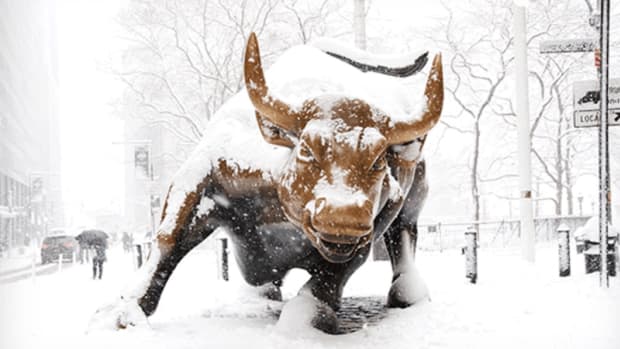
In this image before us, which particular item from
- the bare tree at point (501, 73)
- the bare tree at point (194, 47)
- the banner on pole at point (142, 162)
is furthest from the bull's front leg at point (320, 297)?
the bare tree at point (501, 73)

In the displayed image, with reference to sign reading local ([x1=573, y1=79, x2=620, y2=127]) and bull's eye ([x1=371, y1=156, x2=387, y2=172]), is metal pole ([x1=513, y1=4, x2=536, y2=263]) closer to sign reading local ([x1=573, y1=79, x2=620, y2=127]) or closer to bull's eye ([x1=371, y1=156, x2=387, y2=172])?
sign reading local ([x1=573, y1=79, x2=620, y2=127])

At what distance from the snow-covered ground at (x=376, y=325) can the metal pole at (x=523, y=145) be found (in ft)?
11.0

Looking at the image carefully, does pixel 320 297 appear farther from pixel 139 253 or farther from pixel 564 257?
pixel 139 253

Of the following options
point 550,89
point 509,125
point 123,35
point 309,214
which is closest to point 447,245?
point 509,125

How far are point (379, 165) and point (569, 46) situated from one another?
3.06 m

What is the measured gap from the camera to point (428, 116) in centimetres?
418

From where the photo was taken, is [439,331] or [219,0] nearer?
[439,331]

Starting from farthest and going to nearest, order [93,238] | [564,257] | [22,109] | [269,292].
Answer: [93,238] → [564,257] → [269,292] → [22,109]

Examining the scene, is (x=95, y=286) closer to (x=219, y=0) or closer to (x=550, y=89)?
(x=219, y=0)

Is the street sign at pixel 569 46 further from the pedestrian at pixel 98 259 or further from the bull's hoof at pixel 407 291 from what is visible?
the pedestrian at pixel 98 259

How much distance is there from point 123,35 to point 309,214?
48.0 feet

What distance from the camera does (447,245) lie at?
20.4 m

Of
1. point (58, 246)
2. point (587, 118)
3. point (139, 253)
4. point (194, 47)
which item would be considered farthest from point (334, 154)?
point (58, 246)

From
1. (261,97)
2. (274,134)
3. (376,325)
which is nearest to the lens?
(261,97)
